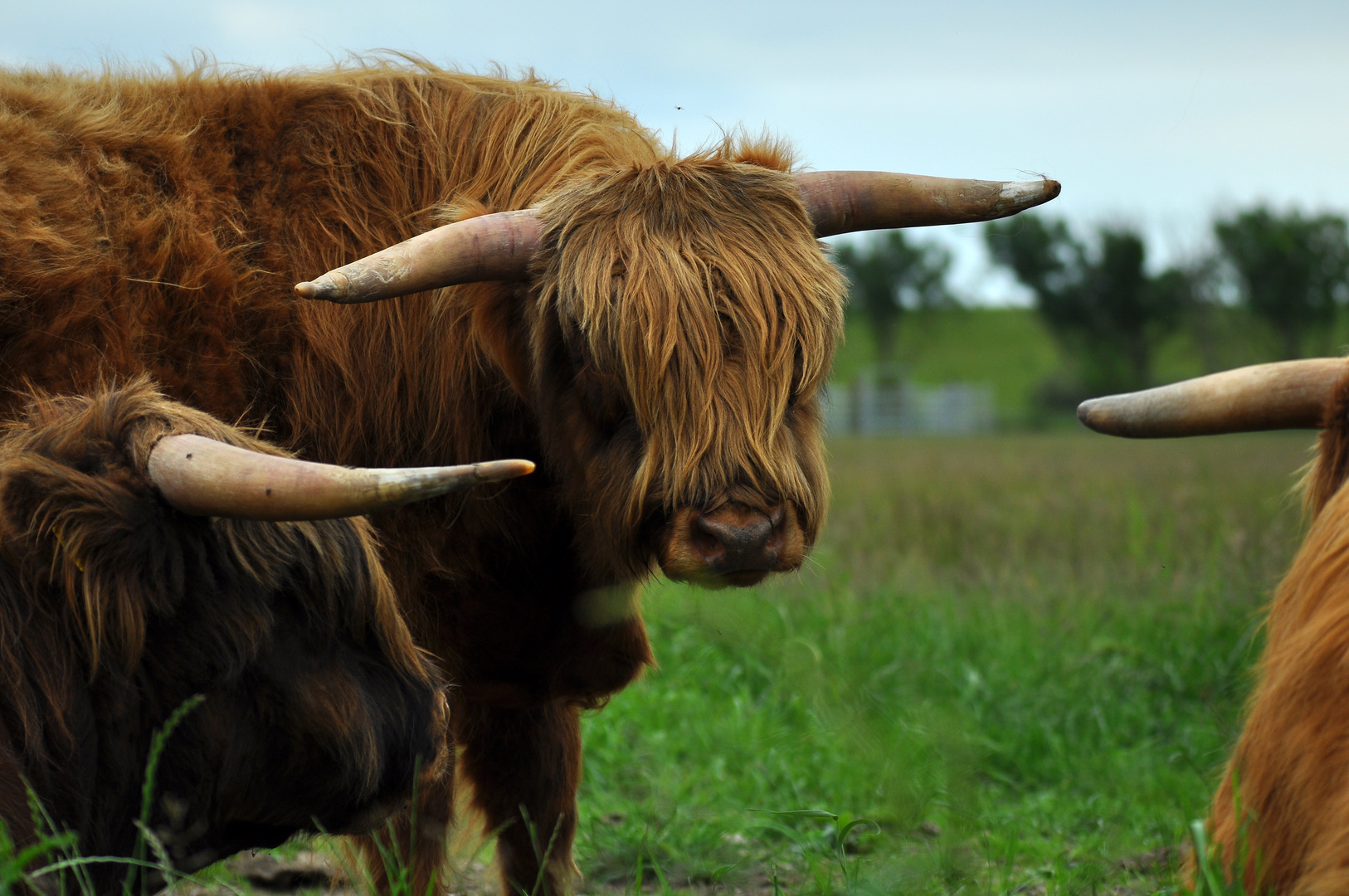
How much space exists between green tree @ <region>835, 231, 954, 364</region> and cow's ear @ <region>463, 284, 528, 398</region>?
5251 cm

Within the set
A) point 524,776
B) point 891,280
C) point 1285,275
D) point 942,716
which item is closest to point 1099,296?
point 891,280

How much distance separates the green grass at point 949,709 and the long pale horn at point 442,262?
1191mm

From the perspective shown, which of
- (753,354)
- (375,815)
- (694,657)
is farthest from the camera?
(694,657)

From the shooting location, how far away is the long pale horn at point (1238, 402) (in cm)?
224

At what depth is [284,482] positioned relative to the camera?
1930 mm

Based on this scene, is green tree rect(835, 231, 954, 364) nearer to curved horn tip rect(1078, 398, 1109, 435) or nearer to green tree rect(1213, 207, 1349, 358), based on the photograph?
green tree rect(1213, 207, 1349, 358)

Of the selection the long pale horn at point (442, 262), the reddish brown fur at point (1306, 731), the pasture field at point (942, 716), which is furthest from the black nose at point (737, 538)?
the reddish brown fur at point (1306, 731)

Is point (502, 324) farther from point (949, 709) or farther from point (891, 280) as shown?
point (891, 280)

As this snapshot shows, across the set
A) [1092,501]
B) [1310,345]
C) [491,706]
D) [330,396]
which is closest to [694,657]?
[491,706]

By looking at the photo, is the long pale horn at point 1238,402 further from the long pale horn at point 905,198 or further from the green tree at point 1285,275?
the green tree at point 1285,275

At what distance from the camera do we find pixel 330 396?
312 centimetres

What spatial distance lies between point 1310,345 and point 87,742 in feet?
104

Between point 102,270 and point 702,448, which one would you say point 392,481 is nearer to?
point 702,448

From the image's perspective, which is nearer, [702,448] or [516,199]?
[702,448]
